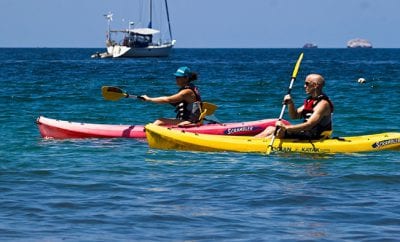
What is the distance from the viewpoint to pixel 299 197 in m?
7.88

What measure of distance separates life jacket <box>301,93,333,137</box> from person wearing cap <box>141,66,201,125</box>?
1964mm

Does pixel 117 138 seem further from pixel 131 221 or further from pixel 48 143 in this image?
pixel 131 221

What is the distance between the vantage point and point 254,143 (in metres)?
10.8

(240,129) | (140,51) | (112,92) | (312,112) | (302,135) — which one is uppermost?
(312,112)

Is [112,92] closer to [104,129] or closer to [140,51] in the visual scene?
[104,129]

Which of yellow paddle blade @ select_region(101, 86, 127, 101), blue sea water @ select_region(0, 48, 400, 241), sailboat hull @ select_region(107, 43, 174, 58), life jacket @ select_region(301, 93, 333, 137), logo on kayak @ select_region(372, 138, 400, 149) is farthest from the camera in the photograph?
sailboat hull @ select_region(107, 43, 174, 58)

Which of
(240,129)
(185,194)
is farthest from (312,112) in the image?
(185,194)

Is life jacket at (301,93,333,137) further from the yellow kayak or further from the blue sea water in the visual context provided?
the blue sea water

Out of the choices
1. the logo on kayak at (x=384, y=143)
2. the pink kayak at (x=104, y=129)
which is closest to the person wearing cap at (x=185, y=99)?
the pink kayak at (x=104, y=129)

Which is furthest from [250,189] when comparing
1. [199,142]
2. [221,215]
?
[199,142]

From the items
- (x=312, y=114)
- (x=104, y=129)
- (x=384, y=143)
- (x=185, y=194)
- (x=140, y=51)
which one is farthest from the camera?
(x=140, y=51)

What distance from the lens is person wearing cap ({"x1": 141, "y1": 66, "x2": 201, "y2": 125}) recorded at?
11.9m

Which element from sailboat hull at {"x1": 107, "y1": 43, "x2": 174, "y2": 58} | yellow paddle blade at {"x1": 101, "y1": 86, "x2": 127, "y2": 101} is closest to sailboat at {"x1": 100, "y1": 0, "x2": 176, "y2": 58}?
sailboat hull at {"x1": 107, "y1": 43, "x2": 174, "y2": 58}

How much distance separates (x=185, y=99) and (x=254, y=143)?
1.65 meters
